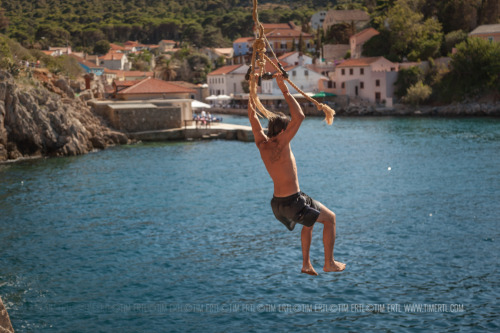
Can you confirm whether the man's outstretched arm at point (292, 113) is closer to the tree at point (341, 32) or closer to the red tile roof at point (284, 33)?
the tree at point (341, 32)

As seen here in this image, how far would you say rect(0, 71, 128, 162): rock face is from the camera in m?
40.6

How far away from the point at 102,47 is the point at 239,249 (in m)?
112

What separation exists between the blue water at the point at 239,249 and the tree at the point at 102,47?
9101 centimetres

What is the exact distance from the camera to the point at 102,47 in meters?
126

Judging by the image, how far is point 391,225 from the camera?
76.9 ft

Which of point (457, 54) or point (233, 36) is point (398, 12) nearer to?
point (457, 54)

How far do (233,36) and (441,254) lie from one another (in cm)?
13120

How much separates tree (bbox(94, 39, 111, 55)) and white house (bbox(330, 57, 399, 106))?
59.0 m

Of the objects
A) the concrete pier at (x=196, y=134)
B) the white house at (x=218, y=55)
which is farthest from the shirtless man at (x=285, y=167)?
the white house at (x=218, y=55)

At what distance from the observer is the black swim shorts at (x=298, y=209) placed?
6.30 meters

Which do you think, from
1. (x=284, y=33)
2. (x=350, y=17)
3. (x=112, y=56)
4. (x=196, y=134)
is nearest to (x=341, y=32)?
(x=350, y=17)

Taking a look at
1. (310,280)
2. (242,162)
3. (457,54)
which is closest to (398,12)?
(457,54)

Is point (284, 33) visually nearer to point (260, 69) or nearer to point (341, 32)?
point (341, 32)

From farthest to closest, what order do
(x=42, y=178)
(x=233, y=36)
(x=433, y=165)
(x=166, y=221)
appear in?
1. (x=233, y=36)
2. (x=433, y=165)
3. (x=42, y=178)
4. (x=166, y=221)
